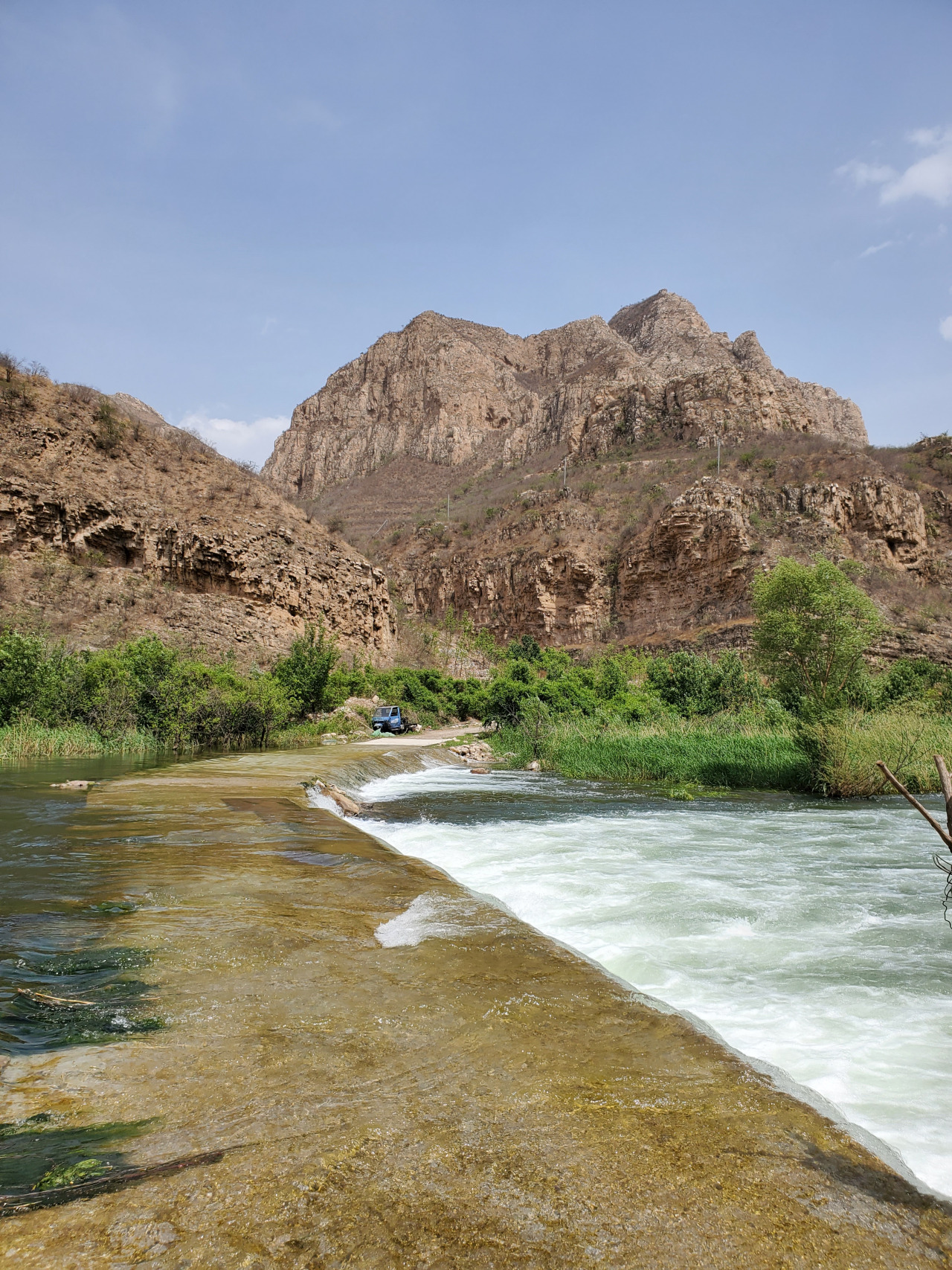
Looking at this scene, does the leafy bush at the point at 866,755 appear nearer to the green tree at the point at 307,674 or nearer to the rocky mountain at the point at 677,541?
the green tree at the point at 307,674

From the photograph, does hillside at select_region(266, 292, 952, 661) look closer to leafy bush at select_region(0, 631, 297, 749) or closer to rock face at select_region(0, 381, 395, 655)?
rock face at select_region(0, 381, 395, 655)

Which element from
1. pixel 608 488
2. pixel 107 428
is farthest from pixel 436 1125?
pixel 608 488

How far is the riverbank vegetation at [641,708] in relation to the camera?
1387cm

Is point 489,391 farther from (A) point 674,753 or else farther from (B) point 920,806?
(B) point 920,806

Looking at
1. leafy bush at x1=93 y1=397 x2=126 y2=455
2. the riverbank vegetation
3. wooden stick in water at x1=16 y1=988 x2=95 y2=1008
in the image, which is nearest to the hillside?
leafy bush at x1=93 y1=397 x2=126 y2=455

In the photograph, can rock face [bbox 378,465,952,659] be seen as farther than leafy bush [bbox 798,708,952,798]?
Yes

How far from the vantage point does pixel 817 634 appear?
18.8 meters

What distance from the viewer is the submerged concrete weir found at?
5.64 ft

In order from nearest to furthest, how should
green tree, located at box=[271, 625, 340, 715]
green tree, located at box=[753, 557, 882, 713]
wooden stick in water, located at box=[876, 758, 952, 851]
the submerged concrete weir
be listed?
the submerged concrete weir, wooden stick in water, located at box=[876, 758, 952, 851], green tree, located at box=[753, 557, 882, 713], green tree, located at box=[271, 625, 340, 715]

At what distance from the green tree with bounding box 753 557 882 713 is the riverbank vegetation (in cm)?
4

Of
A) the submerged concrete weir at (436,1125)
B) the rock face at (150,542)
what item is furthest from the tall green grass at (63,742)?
the submerged concrete weir at (436,1125)

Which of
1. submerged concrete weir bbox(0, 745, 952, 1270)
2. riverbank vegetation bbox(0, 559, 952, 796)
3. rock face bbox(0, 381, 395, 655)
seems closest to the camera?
submerged concrete weir bbox(0, 745, 952, 1270)

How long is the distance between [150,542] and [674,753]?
24544 millimetres

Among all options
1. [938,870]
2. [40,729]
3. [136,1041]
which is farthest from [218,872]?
[40,729]
